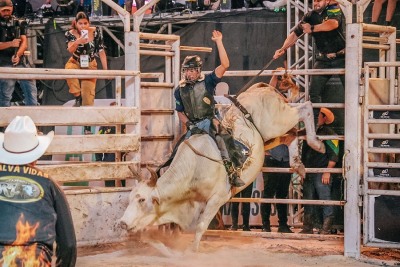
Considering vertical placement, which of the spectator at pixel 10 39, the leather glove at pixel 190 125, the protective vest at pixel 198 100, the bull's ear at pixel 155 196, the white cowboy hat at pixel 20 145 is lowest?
the bull's ear at pixel 155 196

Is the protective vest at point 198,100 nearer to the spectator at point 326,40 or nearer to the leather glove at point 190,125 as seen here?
the leather glove at point 190,125

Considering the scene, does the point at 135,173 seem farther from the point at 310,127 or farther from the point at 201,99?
the point at 310,127

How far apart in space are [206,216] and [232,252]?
521 mm

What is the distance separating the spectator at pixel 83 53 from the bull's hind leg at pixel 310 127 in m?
2.70

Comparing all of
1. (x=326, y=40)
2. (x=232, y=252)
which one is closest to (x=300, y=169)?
(x=232, y=252)

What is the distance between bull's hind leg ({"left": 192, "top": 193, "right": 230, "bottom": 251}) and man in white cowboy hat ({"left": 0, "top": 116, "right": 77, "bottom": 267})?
355cm

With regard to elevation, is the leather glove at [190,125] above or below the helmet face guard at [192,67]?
below

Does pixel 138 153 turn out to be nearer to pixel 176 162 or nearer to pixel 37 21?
pixel 176 162

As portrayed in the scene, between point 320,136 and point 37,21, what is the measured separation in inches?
320

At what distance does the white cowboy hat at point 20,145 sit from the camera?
16.0ft

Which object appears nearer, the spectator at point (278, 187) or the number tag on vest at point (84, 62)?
the spectator at point (278, 187)

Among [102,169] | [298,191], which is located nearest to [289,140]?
[298,191]

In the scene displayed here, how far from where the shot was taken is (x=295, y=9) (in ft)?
39.3

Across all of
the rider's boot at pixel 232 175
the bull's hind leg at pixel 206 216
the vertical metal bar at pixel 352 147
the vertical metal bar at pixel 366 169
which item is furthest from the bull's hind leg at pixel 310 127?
the bull's hind leg at pixel 206 216
